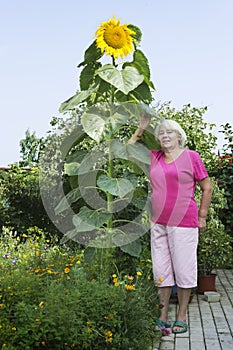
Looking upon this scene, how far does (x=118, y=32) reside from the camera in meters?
4.12

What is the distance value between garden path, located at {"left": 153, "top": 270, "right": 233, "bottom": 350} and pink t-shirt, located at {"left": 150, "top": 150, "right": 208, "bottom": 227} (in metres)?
0.76

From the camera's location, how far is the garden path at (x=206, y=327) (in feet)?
12.4

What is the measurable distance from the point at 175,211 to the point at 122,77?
1008 millimetres

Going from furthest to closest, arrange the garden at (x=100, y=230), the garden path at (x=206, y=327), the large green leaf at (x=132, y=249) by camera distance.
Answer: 1. the large green leaf at (x=132, y=249)
2. the garden path at (x=206, y=327)
3. the garden at (x=100, y=230)

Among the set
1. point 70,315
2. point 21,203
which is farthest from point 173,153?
point 21,203

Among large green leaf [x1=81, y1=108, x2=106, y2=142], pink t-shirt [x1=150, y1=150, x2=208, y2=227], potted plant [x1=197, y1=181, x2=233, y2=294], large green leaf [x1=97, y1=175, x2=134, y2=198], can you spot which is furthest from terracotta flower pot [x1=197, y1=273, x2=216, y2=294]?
large green leaf [x1=81, y1=108, x2=106, y2=142]

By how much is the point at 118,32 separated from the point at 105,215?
4.27ft

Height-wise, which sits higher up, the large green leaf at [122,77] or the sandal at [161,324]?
the large green leaf at [122,77]

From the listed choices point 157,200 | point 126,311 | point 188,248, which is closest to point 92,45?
point 157,200

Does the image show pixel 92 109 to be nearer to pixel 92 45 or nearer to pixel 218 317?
pixel 92 45

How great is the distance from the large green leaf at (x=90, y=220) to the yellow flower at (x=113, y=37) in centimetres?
115

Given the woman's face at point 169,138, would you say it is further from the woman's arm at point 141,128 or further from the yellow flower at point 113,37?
the yellow flower at point 113,37

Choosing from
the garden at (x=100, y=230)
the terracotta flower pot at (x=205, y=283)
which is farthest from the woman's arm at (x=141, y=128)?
the terracotta flower pot at (x=205, y=283)

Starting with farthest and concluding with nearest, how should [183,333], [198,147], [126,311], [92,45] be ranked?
[198,147] → [92,45] → [183,333] → [126,311]
